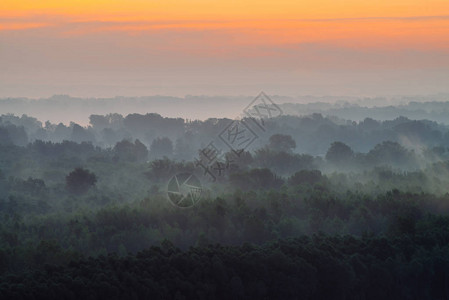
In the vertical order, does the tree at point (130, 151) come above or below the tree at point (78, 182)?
above

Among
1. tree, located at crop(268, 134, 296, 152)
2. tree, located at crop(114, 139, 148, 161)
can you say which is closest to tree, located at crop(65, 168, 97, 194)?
tree, located at crop(114, 139, 148, 161)

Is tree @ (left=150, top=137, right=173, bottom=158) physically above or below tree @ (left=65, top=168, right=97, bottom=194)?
above

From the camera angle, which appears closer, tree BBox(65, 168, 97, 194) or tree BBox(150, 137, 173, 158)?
tree BBox(65, 168, 97, 194)

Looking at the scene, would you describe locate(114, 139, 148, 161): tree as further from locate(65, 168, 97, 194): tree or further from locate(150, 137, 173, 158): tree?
locate(65, 168, 97, 194): tree

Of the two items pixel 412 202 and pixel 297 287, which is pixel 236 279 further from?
pixel 412 202

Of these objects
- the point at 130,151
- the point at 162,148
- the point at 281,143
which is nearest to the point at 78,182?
the point at 130,151

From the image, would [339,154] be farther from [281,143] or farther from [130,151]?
[130,151]

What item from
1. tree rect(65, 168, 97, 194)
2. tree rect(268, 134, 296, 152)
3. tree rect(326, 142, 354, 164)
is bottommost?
tree rect(65, 168, 97, 194)

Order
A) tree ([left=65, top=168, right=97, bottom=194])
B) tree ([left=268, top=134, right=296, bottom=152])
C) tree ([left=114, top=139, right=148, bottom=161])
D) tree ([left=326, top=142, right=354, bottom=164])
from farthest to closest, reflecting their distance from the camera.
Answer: tree ([left=268, top=134, right=296, bottom=152]) < tree ([left=326, top=142, right=354, bottom=164]) < tree ([left=114, top=139, right=148, bottom=161]) < tree ([left=65, top=168, right=97, bottom=194])

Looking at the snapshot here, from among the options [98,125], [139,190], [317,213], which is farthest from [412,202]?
[98,125]

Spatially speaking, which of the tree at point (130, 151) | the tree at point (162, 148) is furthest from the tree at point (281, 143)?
the tree at point (130, 151)

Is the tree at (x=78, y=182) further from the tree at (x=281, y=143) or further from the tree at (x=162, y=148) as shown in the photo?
the tree at (x=162, y=148)
